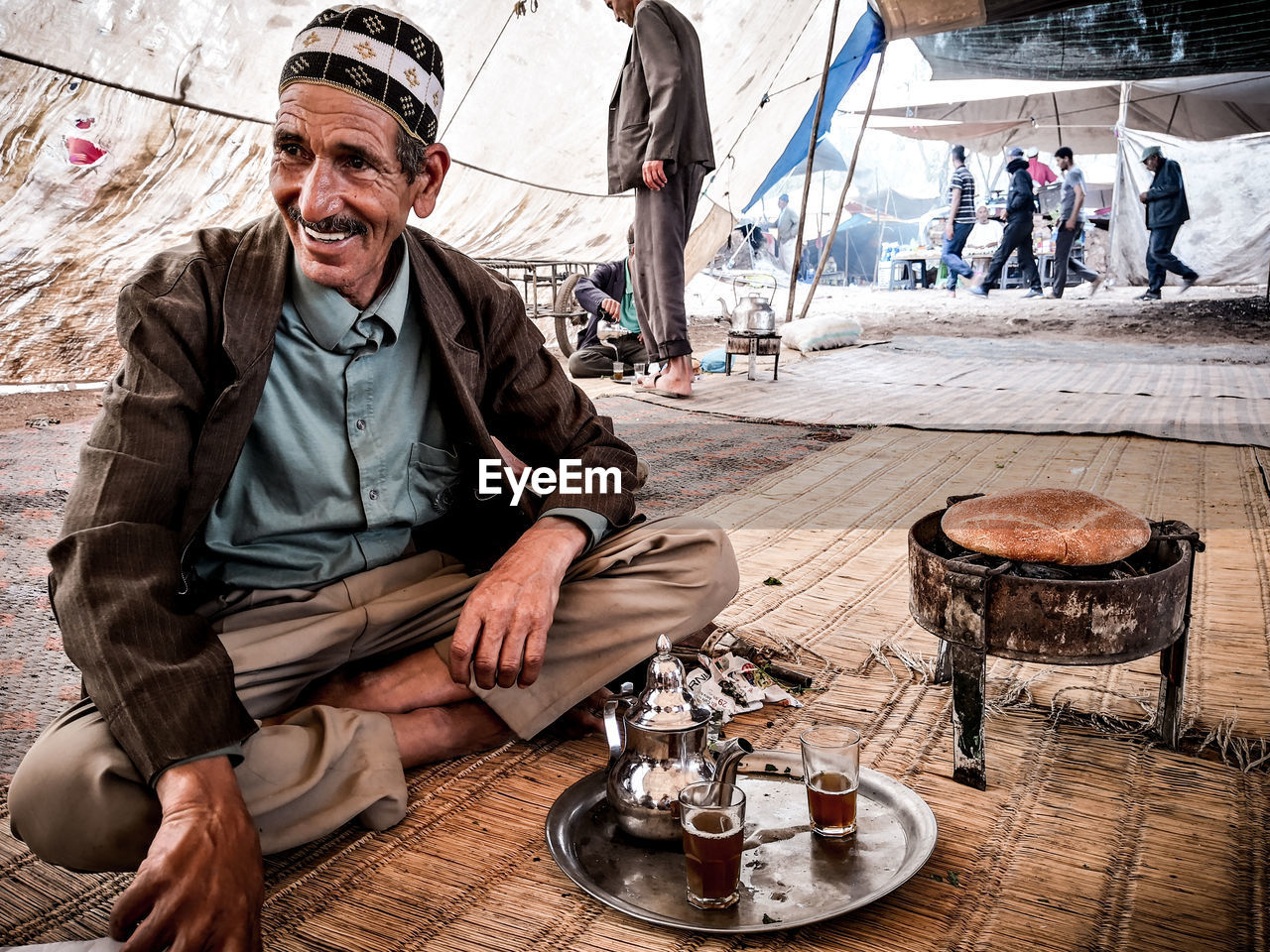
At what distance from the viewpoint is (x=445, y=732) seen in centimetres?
154

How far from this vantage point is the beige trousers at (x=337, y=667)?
113 cm

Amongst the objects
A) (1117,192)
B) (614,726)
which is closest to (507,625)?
(614,726)

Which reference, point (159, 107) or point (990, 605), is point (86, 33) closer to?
point (159, 107)

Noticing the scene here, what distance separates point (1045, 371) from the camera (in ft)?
20.2

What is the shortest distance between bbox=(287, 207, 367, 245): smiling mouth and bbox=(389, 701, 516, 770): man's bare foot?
29.8 inches

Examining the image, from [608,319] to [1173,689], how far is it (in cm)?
516

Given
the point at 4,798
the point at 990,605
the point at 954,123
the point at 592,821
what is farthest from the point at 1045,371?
the point at 954,123

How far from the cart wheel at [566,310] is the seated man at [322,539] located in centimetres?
562

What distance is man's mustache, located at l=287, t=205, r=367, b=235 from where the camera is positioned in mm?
1464

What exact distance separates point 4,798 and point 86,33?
3743 millimetres

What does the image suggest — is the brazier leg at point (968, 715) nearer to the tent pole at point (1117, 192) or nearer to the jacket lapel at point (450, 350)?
the jacket lapel at point (450, 350)

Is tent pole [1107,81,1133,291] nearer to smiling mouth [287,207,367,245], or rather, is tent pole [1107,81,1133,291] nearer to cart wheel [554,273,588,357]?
cart wheel [554,273,588,357]

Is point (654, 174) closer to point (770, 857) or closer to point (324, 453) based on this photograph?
point (324, 453)

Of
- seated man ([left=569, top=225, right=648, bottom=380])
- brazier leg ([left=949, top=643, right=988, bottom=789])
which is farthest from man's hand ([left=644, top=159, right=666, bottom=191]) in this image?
brazier leg ([left=949, top=643, right=988, bottom=789])
